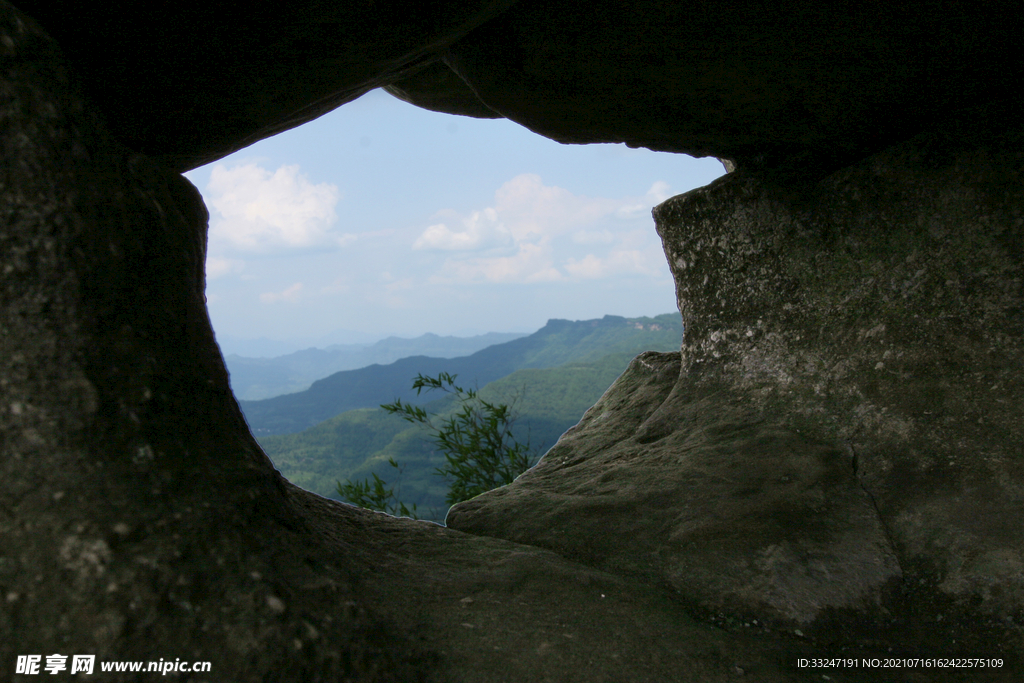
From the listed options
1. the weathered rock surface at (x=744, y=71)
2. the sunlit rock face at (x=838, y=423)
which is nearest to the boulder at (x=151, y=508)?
the sunlit rock face at (x=838, y=423)

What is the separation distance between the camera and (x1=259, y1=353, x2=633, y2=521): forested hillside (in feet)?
73.6

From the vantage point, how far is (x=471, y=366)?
5344 cm

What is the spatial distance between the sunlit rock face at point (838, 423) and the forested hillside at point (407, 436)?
13.4 m

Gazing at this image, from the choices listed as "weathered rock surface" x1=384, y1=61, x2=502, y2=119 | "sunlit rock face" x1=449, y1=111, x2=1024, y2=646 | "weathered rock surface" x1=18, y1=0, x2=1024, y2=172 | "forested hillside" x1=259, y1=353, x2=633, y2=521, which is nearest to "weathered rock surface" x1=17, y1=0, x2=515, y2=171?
"weathered rock surface" x1=18, y1=0, x2=1024, y2=172

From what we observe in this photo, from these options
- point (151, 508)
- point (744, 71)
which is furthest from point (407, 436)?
point (151, 508)

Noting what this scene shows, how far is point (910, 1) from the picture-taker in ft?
9.64

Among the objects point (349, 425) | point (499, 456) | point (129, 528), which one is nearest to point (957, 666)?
point (129, 528)

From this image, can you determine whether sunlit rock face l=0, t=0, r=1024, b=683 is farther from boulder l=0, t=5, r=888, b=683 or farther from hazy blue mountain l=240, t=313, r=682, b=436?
hazy blue mountain l=240, t=313, r=682, b=436

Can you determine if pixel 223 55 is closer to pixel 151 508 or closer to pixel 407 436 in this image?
pixel 151 508

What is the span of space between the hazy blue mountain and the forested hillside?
489 cm

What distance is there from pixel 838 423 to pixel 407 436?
85.0 ft

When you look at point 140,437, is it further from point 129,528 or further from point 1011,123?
Answer: point 1011,123

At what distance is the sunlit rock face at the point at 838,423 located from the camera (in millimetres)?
2809

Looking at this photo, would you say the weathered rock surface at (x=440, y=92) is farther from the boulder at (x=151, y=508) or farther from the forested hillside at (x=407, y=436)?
the forested hillside at (x=407, y=436)
